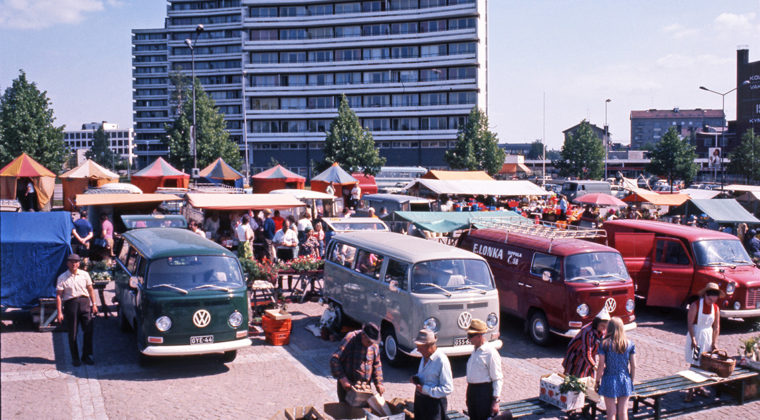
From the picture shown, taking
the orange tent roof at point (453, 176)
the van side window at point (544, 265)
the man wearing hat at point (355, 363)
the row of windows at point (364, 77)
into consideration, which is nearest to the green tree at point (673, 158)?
the row of windows at point (364, 77)

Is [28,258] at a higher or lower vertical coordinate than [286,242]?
higher

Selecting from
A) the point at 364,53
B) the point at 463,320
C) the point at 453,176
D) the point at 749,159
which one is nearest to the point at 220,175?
the point at 453,176

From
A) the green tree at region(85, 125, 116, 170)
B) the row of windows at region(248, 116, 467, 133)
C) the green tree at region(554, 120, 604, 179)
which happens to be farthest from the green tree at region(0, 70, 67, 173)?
the green tree at region(85, 125, 116, 170)

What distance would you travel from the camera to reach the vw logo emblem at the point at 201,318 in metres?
9.14

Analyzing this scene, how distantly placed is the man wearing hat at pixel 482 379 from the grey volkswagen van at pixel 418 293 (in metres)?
2.81

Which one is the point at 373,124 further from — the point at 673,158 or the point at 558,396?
the point at 558,396

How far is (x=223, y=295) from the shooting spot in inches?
371

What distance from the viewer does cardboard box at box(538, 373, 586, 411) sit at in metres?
7.26

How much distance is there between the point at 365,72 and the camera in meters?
76.2

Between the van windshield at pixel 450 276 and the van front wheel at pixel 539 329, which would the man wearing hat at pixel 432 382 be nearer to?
the van windshield at pixel 450 276

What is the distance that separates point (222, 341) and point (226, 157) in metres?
47.9

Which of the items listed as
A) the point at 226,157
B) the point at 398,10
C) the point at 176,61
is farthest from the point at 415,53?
the point at 176,61

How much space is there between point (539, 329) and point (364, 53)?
68355 mm

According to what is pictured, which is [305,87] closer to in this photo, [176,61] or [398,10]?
[398,10]
